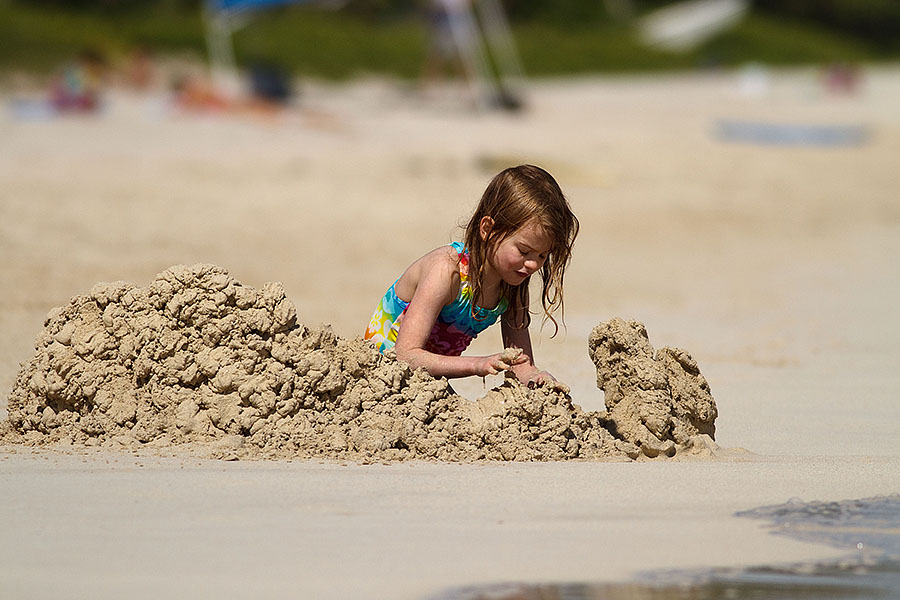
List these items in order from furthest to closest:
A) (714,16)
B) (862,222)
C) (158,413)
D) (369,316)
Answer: (714,16), (862,222), (369,316), (158,413)

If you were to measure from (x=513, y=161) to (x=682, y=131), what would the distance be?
581 centimetres

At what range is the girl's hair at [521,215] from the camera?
4.01 metres

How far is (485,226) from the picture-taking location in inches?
161

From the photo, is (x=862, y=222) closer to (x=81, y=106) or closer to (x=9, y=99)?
(x=81, y=106)

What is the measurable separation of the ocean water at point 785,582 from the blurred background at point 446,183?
1.06 m

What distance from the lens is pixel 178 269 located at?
4.11 meters

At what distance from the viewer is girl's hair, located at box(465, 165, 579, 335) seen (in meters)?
4.01

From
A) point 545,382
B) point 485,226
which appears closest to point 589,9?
point 485,226

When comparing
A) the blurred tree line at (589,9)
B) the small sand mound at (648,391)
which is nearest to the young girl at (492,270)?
the small sand mound at (648,391)

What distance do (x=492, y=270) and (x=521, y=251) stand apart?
143 millimetres

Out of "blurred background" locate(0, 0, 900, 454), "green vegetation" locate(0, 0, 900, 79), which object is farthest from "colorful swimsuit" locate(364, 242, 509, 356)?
"green vegetation" locate(0, 0, 900, 79)

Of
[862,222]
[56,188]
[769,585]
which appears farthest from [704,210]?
[769,585]

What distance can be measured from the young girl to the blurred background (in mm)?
943

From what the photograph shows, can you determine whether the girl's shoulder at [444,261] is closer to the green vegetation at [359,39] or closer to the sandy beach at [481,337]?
the sandy beach at [481,337]
